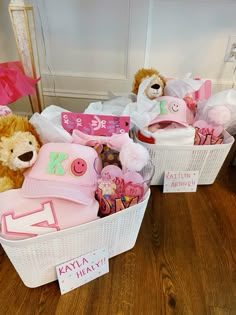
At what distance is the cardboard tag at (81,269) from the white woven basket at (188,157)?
379 millimetres

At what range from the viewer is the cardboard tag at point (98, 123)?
74cm

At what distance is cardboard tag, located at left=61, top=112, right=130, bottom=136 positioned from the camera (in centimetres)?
74

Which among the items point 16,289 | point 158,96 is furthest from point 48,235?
point 158,96

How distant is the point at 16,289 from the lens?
0.63 meters

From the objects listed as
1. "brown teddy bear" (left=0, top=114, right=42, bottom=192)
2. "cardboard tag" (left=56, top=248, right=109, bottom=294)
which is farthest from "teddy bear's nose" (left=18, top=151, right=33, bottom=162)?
"cardboard tag" (left=56, top=248, right=109, bottom=294)

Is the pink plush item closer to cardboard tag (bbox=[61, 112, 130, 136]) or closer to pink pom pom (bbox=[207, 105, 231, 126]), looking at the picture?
cardboard tag (bbox=[61, 112, 130, 136])

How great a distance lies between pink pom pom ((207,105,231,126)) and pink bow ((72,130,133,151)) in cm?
35

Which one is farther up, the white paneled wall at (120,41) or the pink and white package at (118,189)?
the white paneled wall at (120,41)

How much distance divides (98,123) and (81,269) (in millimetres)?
408

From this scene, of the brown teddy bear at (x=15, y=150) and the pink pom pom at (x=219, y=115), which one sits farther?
the pink pom pom at (x=219, y=115)

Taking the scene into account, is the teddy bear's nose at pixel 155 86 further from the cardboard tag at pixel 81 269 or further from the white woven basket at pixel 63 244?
the cardboard tag at pixel 81 269

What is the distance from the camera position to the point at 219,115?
846 millimetres

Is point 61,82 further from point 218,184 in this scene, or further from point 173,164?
point 218,184

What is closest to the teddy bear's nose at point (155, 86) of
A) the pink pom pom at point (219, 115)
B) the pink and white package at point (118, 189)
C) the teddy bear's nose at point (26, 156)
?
the pink pom pom at point (219, 115)
